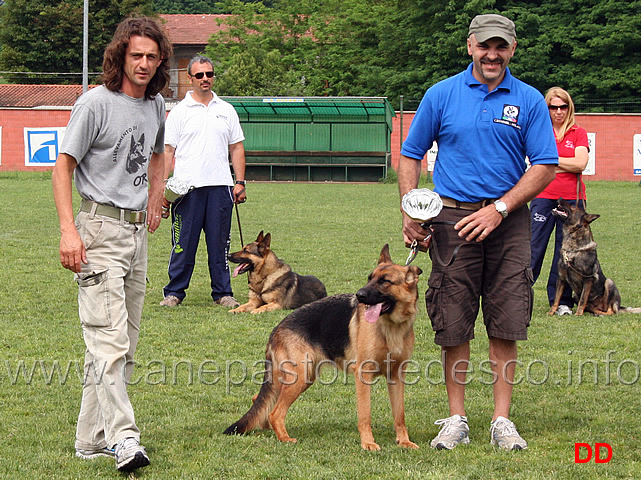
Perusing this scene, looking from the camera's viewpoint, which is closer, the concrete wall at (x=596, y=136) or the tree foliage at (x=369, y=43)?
the concrete wall at (x=596, y=136)

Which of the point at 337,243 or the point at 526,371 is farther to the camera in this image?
the point at 337,243

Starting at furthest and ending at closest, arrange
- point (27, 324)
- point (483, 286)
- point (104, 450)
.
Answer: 1. point (27, 324)
2. point (483, 286)
3. point (104, 450)

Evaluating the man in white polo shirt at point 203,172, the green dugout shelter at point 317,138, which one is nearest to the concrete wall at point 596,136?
the green dugout shelter at point 317,138

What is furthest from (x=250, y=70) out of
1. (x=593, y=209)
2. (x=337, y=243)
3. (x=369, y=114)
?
(x=337, y=243)

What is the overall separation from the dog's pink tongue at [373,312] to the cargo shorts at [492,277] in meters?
0.39

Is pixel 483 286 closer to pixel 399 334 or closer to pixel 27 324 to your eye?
pixel 399 334

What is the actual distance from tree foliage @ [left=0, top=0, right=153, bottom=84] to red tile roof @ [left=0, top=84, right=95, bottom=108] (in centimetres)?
590

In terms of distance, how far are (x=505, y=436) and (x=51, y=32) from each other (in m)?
52.1

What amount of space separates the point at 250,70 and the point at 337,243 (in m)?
30.8

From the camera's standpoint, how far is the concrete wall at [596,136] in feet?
104

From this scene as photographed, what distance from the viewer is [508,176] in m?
4.41

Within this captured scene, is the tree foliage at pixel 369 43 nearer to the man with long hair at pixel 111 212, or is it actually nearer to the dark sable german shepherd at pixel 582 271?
the dark sable german shepherd at pixel 582 271

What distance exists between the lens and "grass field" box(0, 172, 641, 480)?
405 centimetres

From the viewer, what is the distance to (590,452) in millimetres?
4223
